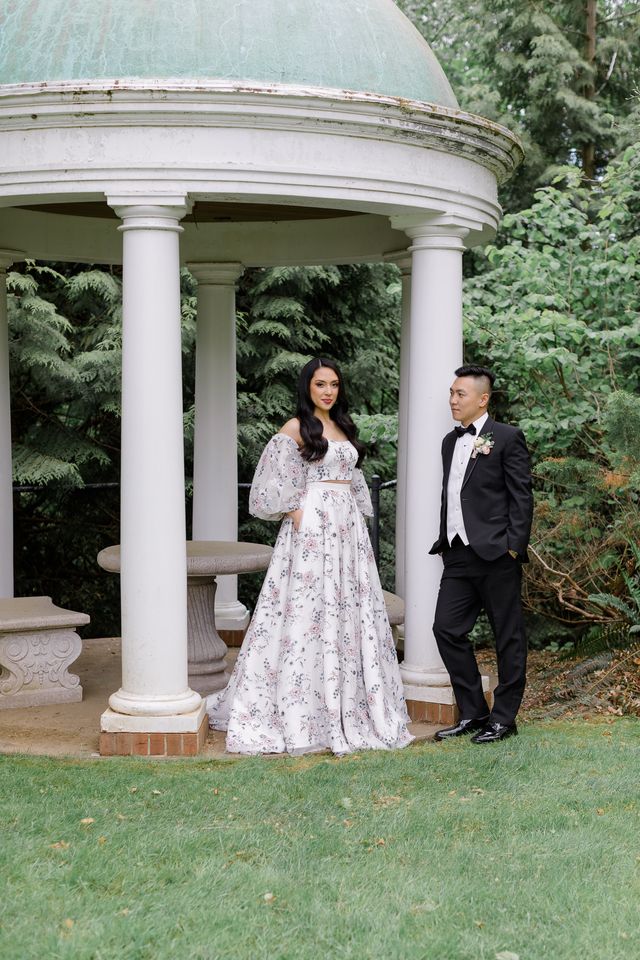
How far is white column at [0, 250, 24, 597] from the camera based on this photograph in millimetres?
9773

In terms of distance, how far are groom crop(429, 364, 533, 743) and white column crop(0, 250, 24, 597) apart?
4.09 m

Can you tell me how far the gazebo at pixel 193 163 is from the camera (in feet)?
22.1

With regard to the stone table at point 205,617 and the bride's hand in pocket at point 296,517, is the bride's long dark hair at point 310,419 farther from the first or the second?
the stone table at point 205,617

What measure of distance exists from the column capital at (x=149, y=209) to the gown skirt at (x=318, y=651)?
1846 millimetres

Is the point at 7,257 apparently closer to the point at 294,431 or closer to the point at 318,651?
the point at 294,431

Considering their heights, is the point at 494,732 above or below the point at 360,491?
below

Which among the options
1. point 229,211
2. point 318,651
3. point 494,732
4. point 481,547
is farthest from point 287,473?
point 229,211

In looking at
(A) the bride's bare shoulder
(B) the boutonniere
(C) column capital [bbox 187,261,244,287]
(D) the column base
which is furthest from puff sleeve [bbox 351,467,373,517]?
(C) column capital [bbox 187,261,244,287]

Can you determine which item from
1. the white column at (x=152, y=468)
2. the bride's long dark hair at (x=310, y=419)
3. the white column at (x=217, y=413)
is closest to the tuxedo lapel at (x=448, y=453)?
the bride's long dark hair at (x=310, y=419)

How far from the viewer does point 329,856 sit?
525cm

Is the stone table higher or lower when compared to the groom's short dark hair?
lower

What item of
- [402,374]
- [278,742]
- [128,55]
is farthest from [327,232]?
[278,742]

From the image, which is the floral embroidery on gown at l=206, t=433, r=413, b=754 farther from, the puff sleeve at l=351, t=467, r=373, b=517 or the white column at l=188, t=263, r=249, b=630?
the white column at l=188, t=263, r=249, b=630

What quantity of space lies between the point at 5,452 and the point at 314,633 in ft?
12.7
